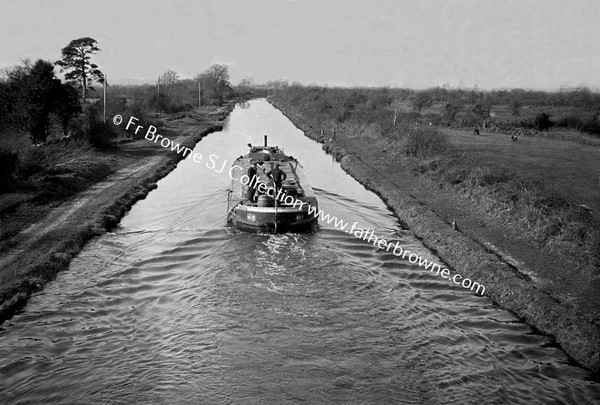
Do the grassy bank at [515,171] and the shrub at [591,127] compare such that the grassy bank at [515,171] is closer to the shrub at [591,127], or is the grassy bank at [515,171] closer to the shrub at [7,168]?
the shrub at [591,127]

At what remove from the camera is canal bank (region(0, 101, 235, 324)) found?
13195 millimetres

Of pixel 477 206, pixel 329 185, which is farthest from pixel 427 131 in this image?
pixel 477 206

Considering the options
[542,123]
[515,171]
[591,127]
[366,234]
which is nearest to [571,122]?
[591,127]

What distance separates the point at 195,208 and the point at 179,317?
10.4 m

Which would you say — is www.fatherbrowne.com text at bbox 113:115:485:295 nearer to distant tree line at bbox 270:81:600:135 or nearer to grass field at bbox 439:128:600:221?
grass field at bbox 439:128:600:221

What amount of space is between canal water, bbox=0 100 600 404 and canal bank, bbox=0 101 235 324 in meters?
0.48

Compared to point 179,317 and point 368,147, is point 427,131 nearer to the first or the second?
point 368,147

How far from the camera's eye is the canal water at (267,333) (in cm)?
937

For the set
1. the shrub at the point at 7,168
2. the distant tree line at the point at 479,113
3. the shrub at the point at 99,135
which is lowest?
the shrub at the point at 7,168

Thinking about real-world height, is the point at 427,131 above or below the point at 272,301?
above

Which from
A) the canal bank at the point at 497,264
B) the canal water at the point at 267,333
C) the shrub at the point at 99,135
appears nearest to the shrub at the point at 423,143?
the canal bank at the point at 497,264

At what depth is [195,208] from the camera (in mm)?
22109

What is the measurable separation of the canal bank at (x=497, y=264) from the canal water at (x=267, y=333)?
385mm

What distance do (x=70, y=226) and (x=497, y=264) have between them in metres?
13.9
